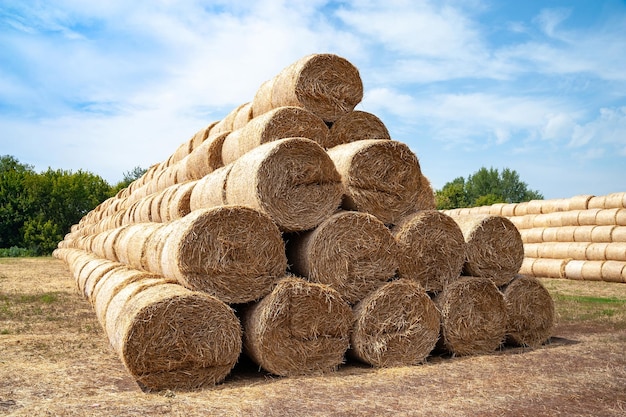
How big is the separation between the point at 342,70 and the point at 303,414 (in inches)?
202

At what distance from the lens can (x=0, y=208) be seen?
4162cm

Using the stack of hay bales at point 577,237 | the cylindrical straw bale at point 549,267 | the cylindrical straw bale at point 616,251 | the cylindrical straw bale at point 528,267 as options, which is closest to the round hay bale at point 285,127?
the stack of hay bales at point 577,237

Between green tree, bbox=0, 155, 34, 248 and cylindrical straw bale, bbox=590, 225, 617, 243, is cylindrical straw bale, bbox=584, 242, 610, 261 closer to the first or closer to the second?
cylindrical straw bale, bbox=590, 225, 617, 243

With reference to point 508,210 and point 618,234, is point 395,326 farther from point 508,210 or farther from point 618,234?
point 508,210

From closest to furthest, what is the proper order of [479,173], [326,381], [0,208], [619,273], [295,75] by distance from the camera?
[326,381] < [295,75] < [619,273] < [0,208] < [479,173]

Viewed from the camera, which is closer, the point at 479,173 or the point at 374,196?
the point at 374,196

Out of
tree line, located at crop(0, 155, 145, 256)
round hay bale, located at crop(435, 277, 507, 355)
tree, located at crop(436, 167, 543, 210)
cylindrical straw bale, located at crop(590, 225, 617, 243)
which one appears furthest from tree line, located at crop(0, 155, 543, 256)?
round hay bale, located at crop(435, 277, 507, 355)

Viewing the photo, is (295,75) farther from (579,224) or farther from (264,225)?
(579,224)

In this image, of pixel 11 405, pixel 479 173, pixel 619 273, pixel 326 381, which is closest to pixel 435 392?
pixel 326 381

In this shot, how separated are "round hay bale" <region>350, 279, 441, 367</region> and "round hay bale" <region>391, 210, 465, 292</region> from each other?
27cm

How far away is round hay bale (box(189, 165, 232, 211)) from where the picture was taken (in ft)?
23.9

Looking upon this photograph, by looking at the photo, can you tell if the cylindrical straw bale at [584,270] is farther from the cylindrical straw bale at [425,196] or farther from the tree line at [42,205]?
A: the tree line at [42,205]

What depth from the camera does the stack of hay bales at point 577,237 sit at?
1580 cm

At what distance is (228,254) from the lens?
237 inches
